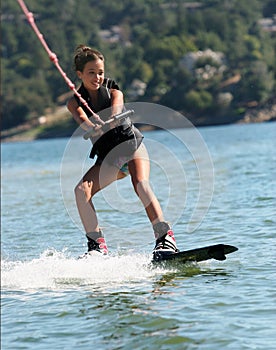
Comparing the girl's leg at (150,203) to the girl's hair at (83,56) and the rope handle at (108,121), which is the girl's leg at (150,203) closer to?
the rope handle at (108,121)

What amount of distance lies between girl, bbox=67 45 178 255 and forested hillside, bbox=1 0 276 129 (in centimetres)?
7845

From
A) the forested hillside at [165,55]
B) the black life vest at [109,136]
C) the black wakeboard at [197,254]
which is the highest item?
the black life vest at [109,136]

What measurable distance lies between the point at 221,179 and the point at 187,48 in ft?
313

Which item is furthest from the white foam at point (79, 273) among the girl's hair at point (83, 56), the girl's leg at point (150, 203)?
the girl's hair at point (83, 56)

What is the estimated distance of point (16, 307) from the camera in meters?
7.11

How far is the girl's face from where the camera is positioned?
26.4 feet

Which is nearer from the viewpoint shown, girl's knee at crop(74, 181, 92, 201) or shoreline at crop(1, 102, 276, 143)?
girl's knee at crop(74, 181, 92, 201)

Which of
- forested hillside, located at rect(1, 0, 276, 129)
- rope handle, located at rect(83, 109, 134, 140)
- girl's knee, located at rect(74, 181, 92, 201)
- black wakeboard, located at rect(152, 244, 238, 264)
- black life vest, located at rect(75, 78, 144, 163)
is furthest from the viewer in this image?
forested hillside, located at rect(1, 0, 276, 129)

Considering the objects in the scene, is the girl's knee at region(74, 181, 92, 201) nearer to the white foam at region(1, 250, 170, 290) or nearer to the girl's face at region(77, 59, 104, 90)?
the white foam at region(1, 250, 170, 290)

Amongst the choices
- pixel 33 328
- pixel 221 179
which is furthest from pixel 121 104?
pixel 221 179

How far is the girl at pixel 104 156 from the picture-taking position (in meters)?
8.09

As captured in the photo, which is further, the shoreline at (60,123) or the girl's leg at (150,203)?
the shoreline at (60,123)

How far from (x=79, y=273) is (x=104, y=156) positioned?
1090 mm

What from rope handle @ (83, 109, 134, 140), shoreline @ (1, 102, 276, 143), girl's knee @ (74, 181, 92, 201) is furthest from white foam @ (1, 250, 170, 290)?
shoreline @ (1, 102, 276, 143)
